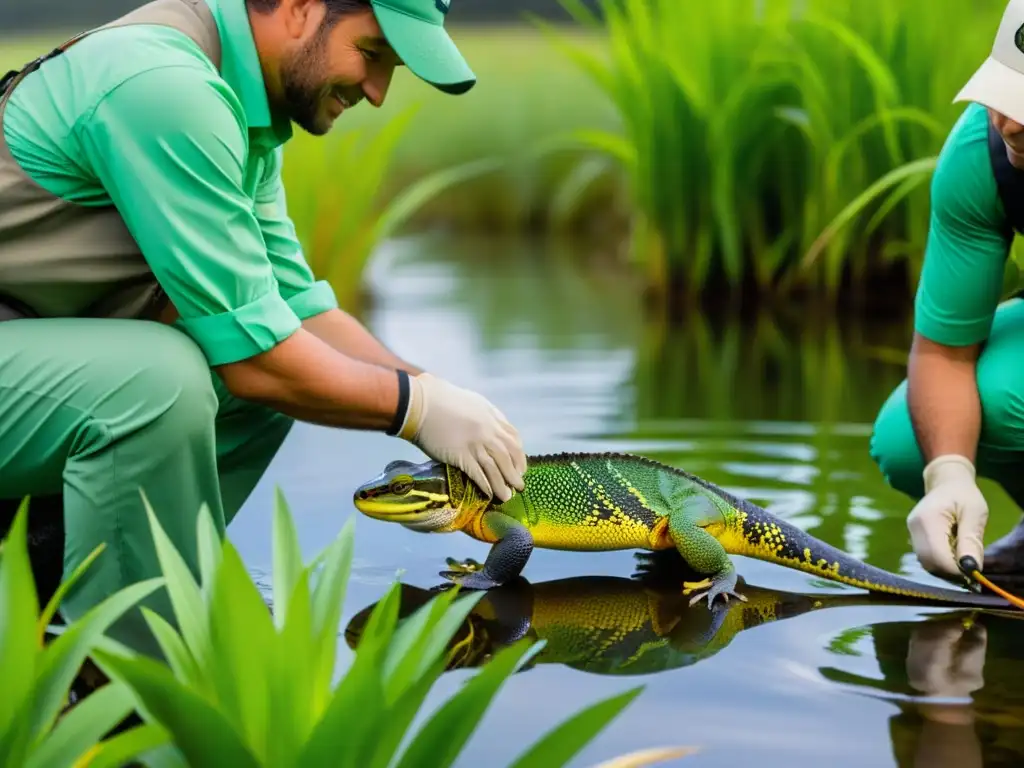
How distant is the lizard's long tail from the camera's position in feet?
9.36

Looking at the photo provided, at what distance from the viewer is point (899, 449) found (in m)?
3.23

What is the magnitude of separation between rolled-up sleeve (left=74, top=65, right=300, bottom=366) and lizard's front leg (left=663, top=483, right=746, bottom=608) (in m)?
1.08

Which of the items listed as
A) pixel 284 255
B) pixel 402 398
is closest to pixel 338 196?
pixel 284 255

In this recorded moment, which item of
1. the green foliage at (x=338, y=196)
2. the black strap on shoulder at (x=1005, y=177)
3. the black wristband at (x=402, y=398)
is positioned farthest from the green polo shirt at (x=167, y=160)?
the green foliage at (x=338, y=196)

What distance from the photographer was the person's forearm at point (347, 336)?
3.07 meters

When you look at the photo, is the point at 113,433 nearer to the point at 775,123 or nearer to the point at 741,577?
the point at 741,577

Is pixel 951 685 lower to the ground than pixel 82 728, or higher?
lower

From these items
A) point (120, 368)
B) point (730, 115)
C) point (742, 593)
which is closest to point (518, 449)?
point (742, 593)

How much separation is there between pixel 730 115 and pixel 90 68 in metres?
4.99

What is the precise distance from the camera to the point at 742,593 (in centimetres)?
299

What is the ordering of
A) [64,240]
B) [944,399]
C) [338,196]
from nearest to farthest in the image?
1. [64,240]
2. [944,399]
3. [338,196]

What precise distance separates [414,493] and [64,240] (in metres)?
0.95

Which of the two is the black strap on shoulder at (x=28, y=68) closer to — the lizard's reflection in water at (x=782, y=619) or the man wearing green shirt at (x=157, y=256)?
the man wearing green shirt at (x=157, y=256)

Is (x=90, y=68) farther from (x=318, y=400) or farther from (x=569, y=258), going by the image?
(x=569, y=258)
